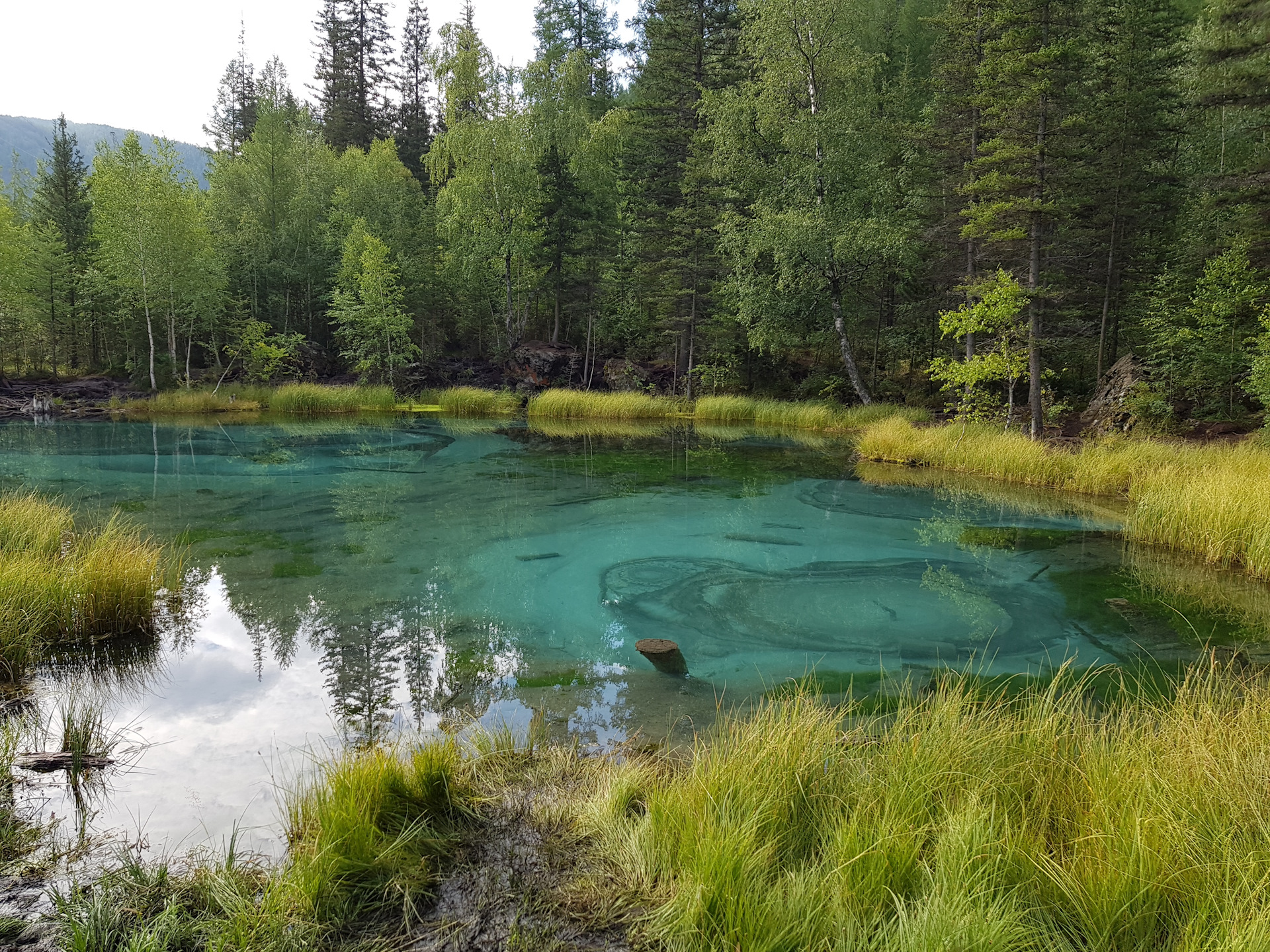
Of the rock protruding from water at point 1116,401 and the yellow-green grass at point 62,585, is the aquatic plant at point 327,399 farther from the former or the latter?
the rock protruding from water at point 1116,401

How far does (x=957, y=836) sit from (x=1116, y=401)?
17322mm

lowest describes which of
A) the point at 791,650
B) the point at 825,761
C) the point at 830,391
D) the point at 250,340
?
the point at 791,650

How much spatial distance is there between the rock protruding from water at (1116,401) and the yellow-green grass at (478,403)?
17.8 meters

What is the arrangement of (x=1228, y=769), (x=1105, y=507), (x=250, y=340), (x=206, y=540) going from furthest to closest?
(x=250, y=340)
(x=1105, y=507)
(x=206, y=540)
(x=1228, y=769)

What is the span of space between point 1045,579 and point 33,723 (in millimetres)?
7913

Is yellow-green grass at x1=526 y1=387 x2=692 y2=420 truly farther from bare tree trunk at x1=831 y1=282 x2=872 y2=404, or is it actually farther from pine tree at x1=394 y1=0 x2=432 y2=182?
pine tree at x1=394 y1=0 x2=432 y2=182

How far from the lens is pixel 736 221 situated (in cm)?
2138

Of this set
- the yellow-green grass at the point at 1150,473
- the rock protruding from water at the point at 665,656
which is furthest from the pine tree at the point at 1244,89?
the rock protruding from water at the point at 665,656

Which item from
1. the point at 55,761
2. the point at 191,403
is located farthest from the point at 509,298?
the point at 55,761

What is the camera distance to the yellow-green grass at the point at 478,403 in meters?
25.2

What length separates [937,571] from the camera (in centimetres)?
714

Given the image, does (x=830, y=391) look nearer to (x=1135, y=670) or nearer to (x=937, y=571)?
(x=937, y=571)

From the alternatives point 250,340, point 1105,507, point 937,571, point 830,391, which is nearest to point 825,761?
point 937,571

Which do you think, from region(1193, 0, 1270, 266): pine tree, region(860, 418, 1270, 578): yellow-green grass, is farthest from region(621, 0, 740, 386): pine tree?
region(1193, 0, 1270, 266): pine tree
